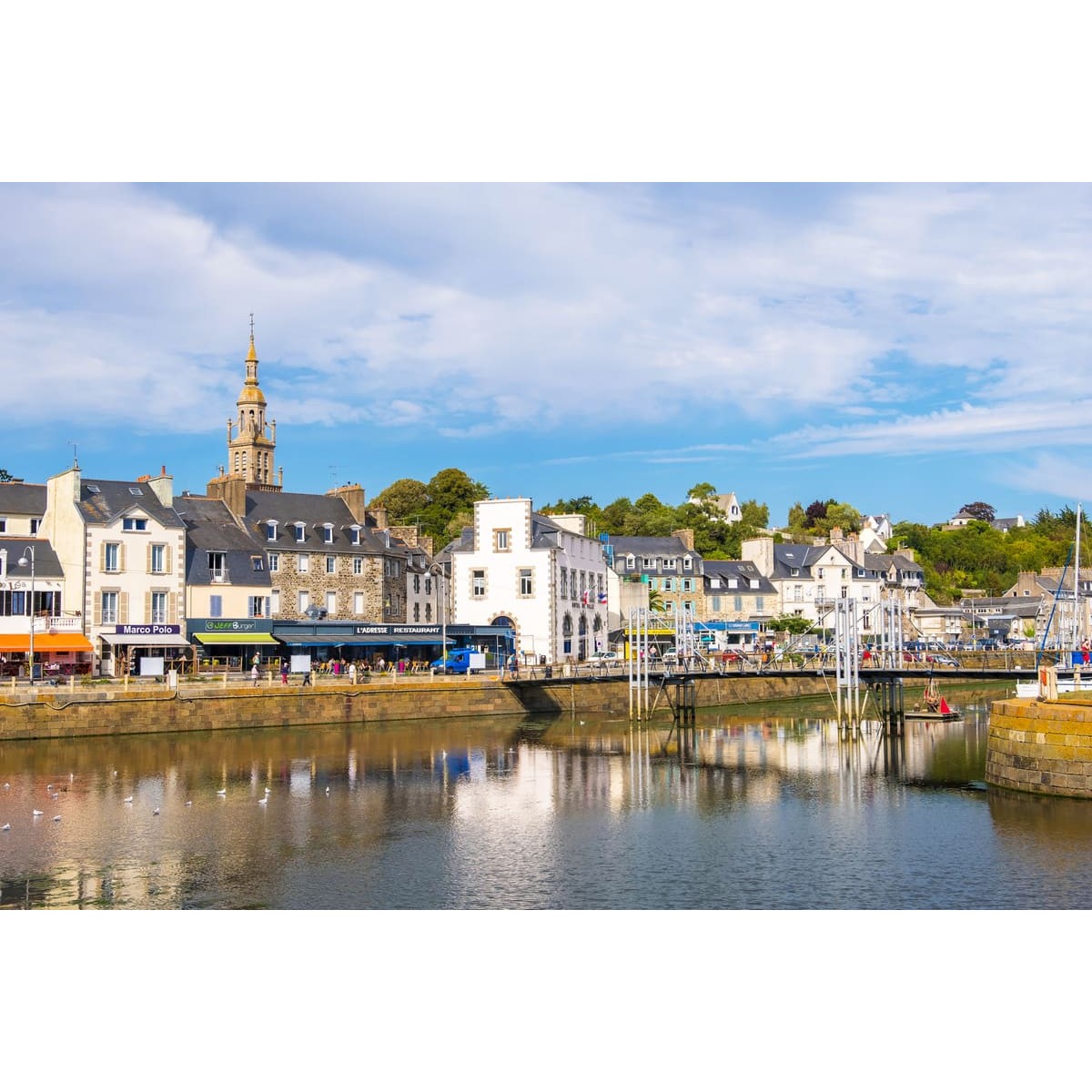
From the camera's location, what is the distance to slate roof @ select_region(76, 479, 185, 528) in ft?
168

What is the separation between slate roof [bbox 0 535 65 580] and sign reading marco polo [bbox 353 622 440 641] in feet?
46.7

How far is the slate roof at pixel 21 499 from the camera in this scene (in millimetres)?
53000

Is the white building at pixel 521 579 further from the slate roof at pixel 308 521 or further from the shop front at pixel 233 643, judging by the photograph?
the shop front at pixel 233 643

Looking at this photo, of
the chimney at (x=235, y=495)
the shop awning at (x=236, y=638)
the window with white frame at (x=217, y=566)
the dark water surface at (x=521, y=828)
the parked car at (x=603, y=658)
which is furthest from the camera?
the parked car at (x=603, y=658)

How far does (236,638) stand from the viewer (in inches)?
2115

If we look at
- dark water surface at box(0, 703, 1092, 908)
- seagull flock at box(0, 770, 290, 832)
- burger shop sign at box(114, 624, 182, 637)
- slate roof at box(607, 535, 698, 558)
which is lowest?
dark water surface at box(0, 703, 1092, 908)

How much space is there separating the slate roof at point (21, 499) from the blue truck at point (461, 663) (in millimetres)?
19999

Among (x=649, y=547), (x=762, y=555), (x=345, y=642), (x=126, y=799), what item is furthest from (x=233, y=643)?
(x=762, y=555)

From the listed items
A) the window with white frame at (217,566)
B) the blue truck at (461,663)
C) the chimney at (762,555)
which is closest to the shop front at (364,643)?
the blue truck at (461,663)

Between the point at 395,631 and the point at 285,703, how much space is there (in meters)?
11.3

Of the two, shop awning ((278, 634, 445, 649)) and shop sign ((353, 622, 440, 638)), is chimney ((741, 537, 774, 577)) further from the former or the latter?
shop awning ((278, 634, 445, 649))

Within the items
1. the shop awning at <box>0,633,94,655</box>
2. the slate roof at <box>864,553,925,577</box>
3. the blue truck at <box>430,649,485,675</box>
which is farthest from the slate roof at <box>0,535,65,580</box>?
the slate roof at <box>864,553,925,577</box>

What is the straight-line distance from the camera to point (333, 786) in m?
33.1
